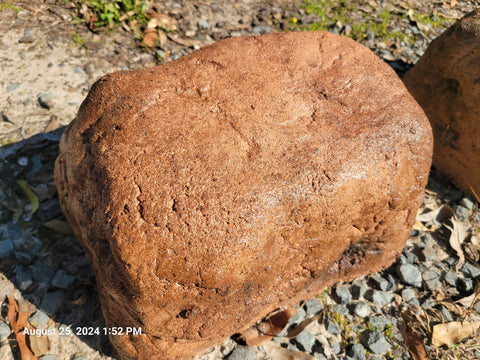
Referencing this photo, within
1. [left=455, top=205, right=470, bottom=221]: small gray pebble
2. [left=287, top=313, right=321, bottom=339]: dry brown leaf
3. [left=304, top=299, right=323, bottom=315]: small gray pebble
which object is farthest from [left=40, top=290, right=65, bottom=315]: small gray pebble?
[left=455, top=205, right=470, bottom=221]: small gray pebble

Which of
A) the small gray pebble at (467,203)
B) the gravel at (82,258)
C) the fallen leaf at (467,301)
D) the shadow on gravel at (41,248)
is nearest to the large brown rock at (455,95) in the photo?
the small gray pebble at (467,203)

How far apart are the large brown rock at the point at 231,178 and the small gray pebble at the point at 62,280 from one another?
1.40ft

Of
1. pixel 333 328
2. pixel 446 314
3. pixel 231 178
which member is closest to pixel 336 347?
pixel 333 328

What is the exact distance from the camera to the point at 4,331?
226cm

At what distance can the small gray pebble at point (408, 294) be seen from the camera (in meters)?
2.69

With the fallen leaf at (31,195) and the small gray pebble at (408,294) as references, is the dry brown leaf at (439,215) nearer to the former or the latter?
the small gray pebble at (408,294)

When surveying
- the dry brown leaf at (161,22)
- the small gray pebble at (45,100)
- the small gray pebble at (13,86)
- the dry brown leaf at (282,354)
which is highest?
the dry brown leaf at (161,22)

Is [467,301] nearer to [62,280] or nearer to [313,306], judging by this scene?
[313,306]

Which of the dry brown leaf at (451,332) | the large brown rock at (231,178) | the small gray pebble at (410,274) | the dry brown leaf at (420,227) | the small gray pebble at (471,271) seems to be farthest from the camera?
the dry brown leaf at (420,227)

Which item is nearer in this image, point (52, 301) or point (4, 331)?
point (4, 331)

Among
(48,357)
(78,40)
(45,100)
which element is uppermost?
(78,40)

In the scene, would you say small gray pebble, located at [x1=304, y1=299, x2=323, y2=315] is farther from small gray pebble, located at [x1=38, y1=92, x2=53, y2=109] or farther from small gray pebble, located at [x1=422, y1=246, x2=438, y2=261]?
small gray pebble, located at [x1=38, y1=92, x2=53, y2=109]

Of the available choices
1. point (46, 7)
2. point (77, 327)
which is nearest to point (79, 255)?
point (77, 327)

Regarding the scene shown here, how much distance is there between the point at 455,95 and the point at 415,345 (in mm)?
1832
